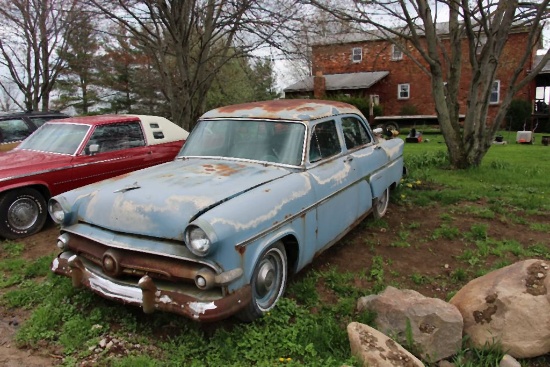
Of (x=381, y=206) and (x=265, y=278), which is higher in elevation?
(x=265, y=278)

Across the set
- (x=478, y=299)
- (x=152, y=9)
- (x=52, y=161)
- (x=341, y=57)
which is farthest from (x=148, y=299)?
(x=341, y=57)

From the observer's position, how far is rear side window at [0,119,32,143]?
27.5 feet

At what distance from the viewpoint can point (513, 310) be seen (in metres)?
3.04

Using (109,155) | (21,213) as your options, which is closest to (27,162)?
(21,213)

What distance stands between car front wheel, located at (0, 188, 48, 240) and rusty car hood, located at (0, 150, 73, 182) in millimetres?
233

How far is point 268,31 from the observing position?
10125 mm

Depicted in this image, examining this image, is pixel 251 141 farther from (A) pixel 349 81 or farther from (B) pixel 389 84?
(B) pixel 389 84

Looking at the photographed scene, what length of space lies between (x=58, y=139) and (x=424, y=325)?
18.5 feet

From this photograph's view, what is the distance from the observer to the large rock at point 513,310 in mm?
2967

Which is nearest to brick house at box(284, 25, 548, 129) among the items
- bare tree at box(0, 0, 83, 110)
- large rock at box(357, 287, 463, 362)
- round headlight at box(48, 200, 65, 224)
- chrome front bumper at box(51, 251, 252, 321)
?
bare tree at box(0, 0, 83, 110)

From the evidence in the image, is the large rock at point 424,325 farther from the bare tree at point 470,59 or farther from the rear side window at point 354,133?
the bare tree at point 470,59

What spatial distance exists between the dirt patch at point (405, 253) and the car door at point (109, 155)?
0.81m

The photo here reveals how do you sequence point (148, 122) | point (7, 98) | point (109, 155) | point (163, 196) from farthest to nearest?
1. point (7, 98)
2. point (148, 122)
3. point (109, 155)
4. point (163, 196)

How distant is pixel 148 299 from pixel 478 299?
7.90ft
